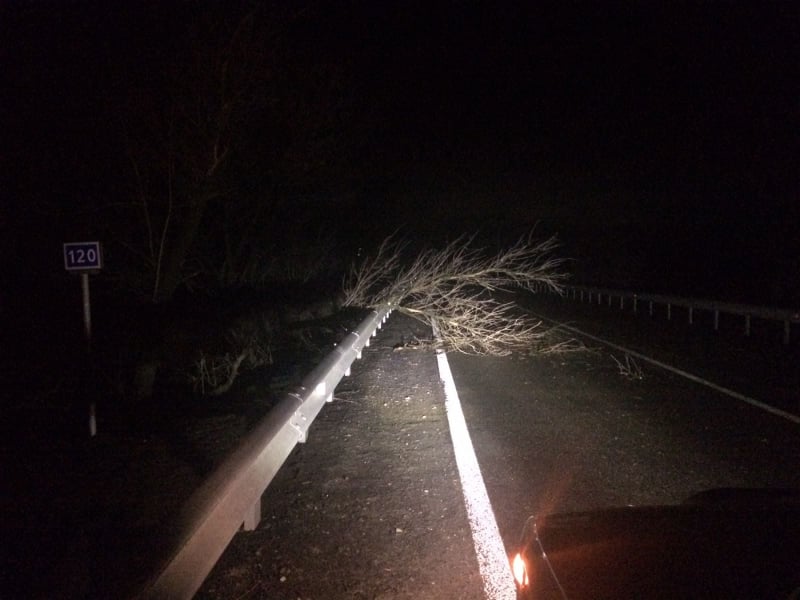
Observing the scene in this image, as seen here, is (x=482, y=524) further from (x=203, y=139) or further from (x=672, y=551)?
(x=203, y=139)

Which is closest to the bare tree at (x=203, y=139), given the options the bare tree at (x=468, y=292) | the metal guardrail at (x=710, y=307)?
the bare tree at (x=468, y=292)

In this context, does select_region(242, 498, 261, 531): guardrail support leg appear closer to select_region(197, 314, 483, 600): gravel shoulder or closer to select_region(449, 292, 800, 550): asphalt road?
select_region(197, 314, 483, 600): gravel shoulder

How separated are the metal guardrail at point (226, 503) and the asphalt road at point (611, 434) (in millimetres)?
1737

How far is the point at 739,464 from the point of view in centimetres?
528

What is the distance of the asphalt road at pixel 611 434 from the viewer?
4637 mm

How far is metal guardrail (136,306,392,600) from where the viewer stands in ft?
8.02

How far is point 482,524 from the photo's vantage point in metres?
3.99

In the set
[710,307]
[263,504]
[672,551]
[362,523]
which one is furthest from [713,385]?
[710,307]

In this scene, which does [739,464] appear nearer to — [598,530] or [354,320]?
[598,530]

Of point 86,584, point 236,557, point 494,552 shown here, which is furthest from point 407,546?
point 86,584

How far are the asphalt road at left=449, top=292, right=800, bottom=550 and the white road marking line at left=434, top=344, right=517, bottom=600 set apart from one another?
0.27ft

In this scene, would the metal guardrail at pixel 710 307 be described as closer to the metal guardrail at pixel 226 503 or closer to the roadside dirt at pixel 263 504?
the roadside dirt at pixel 263 504

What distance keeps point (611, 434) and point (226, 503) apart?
461 cm

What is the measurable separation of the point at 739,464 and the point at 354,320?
535 inches
